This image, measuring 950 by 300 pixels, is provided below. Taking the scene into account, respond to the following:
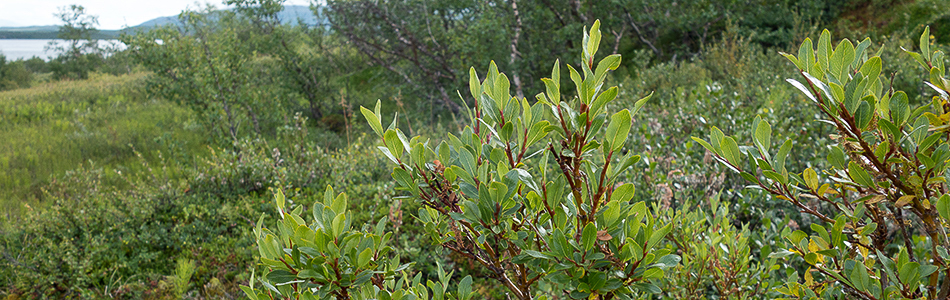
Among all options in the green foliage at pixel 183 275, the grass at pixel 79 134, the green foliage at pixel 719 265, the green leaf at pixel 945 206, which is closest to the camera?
the green leaf at pixel 945 206

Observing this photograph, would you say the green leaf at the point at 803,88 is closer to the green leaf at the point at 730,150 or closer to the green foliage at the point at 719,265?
the green leaf at the point at 730,150

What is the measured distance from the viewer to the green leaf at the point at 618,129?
786 mm

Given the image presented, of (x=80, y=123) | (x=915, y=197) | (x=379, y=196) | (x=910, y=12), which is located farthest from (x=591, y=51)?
(x=80, y=123)

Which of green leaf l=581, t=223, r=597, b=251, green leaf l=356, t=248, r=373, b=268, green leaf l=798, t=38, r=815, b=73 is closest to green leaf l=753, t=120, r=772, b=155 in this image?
green leaf l=798, t=38, r=815, b=73

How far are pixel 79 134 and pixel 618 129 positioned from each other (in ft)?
36.7

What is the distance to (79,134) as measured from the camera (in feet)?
29.0

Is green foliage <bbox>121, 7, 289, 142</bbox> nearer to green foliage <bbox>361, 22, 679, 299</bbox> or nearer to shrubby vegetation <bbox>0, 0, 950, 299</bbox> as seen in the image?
shrubby vegetation <bbox>0, 0, 950, 299</bbox>

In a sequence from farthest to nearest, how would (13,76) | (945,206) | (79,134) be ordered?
(13,76) → (79,134) → (945,206)

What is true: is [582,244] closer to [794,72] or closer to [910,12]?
[794,72]

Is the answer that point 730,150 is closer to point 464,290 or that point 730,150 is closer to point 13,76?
point 464,290

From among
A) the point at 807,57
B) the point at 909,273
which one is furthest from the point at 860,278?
the point at 807,57

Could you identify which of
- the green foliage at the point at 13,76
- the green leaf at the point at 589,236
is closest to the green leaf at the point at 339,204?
the green leaf at the point at 589,236

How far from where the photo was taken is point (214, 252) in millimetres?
3539

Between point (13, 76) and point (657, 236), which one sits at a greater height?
point (657, 236)
